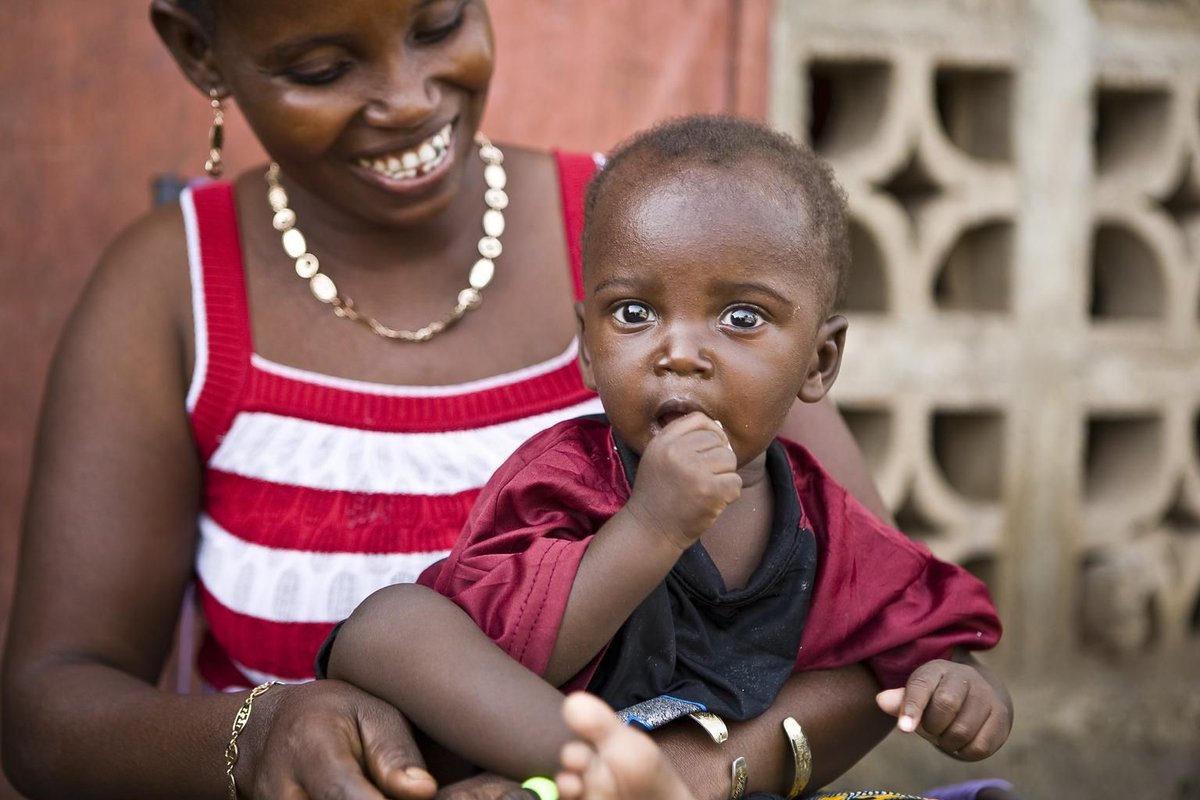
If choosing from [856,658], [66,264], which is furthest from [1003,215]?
[66,264]

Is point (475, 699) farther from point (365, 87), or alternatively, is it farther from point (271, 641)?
point (365, 87)

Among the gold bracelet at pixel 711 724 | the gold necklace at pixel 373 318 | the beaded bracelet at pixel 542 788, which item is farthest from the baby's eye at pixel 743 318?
the gold necklace at pixel 373 318

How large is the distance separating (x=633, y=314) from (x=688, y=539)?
281mm

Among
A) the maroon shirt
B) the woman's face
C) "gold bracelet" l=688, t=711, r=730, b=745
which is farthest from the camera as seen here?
the woman's face

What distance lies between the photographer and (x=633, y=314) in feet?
5.27

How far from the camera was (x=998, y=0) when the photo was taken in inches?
119

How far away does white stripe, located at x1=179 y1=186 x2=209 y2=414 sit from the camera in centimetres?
206

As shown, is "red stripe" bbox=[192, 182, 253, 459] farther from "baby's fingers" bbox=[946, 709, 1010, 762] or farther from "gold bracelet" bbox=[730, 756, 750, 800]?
"baby's fingers" bbox=[946, 709, 1010, 762]

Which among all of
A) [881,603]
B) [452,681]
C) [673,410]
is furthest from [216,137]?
[881,603]

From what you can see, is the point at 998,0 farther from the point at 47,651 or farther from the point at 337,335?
the point at 47,651

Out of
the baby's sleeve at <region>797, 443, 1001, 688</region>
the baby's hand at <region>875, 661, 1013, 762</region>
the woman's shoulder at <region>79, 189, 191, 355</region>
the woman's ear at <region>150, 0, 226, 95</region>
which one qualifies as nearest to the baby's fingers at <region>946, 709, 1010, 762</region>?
the baby's hand at <region>875, 661, 1013, 762</region>

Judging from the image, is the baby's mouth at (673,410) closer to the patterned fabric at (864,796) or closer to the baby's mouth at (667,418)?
the baby's mouth at (667,418)

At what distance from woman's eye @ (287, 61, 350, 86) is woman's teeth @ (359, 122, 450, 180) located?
117mm

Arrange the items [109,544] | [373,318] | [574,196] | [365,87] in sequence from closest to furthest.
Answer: [365,87], [109,544], [373,318], [574,196]
